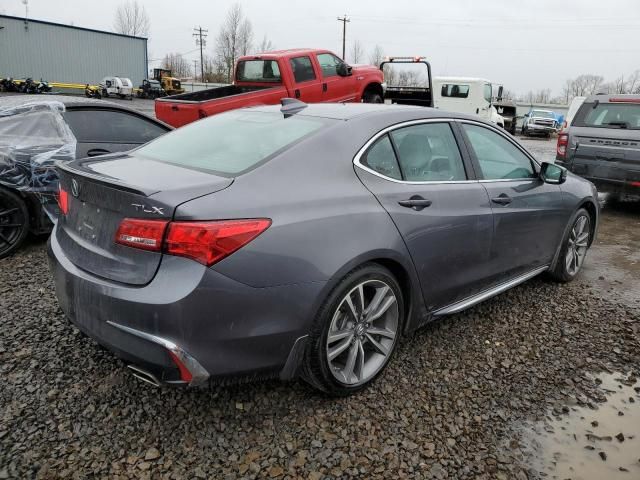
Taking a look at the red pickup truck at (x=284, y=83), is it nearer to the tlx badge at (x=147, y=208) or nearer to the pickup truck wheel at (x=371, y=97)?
the pickup truck wheel at (x=371, y=97)

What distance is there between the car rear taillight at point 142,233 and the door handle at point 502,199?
2220 millimetres

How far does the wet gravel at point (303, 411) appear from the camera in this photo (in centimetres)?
220

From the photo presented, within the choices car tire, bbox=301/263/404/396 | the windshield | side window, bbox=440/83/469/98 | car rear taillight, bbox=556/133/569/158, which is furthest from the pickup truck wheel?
the windshield

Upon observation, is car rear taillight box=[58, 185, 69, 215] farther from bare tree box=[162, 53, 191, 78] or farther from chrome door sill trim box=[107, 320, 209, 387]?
bare tree box=[162, 53, 191, 78]

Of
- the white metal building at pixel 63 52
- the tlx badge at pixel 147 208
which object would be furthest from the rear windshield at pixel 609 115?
the white metal building at pixel 63 52

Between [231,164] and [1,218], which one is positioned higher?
[231,164]

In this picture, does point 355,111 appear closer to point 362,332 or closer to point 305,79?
point 362,332

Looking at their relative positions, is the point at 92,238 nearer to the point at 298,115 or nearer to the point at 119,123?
the point at 298,115

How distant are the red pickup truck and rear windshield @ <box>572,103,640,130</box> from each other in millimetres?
4722

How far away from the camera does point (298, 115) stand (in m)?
2.99

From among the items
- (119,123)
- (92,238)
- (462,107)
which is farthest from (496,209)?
(462,107)

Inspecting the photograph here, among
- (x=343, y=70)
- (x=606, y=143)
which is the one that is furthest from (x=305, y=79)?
(x=606, y=143)

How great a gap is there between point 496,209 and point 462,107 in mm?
17358

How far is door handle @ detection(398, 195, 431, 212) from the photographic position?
2734mm
